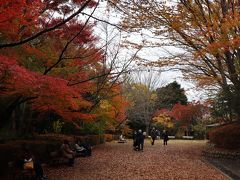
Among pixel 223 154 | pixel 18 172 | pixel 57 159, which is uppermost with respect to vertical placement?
pixel 223 154

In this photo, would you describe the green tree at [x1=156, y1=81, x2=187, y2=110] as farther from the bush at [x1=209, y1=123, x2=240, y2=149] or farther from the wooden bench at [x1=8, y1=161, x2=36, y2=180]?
the wooden bench at [x1=8, y1=161, x2=36, y2=180]

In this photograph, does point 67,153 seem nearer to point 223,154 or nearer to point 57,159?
point 57,159

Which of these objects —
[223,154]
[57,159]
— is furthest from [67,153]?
[223,154]

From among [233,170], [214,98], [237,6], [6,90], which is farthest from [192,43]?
[214,98]

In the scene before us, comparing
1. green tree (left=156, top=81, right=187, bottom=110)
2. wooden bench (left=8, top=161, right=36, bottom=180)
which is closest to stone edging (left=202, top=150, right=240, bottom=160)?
wooden bench (left=8, top=161, right=36, bottom=180)

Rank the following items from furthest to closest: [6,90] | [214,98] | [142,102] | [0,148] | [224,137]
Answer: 1. [142,102]
2. [214,98]
3. [224,137]
4. [6,90]
5. [0,148]

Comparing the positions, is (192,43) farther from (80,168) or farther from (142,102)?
(142,102)

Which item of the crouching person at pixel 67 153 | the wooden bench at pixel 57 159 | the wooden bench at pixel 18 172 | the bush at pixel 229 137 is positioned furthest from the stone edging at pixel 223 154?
the wooden bench at pixel 18 172

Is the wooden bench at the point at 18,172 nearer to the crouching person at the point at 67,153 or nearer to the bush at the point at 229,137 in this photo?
the crouching person at the point at 67,153

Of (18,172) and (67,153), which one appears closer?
(18,172)

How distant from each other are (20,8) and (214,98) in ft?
75.0

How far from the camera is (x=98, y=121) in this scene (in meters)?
35.7

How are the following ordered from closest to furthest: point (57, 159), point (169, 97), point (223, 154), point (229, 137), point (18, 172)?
point (18, 172) < point (57, 159) < point (223, 154) < point (229, 137) < point (169, 97)

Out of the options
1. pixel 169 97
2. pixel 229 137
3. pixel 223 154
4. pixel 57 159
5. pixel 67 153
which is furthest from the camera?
pixel 169 97
